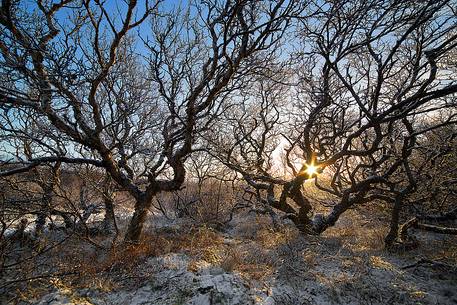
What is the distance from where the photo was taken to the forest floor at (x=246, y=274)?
374cm

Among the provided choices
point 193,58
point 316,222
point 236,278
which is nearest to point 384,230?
point 316,222

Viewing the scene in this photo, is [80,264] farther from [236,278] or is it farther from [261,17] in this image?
[261,17]

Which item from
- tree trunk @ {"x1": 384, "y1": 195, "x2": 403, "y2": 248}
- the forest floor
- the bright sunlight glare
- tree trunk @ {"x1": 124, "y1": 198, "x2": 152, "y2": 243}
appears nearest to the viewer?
the forest floor

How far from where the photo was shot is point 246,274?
427 centimetres

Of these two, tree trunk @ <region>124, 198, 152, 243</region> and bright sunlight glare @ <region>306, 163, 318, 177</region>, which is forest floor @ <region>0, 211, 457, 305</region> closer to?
tree trunk @ <region>124, 198, 152, 243</region>

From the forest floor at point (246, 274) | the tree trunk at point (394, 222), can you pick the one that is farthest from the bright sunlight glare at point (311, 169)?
the tree trunk at point (394, 222)

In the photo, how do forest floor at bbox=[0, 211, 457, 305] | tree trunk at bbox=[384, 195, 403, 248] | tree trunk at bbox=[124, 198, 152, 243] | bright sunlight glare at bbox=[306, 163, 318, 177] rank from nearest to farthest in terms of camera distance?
forest floor at bbox=[0, 211, 457, 305], tree trunk at bbox=[384, 195, 403, 248], tree trunk at bbox=[124, 198, 152, 243], bright sunlight glare at bbox=[306, 163, 318, 177]

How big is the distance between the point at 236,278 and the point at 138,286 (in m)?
1.60

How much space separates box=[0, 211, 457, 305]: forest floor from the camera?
3.74 meters

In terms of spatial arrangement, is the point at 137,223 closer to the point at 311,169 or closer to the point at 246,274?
the point at 246,274

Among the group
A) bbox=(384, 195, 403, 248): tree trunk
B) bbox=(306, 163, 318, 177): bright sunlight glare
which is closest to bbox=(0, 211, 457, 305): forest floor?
bbox=(384, 195, 403, 248): tree trunk

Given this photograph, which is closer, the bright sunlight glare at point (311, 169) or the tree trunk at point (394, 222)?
the tree trunk at point (394, 222)

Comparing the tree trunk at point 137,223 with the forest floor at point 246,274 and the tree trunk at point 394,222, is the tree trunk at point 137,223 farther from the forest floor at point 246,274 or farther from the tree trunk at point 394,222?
the tree trunk at point 394,222

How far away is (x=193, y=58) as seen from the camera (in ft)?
21.9
